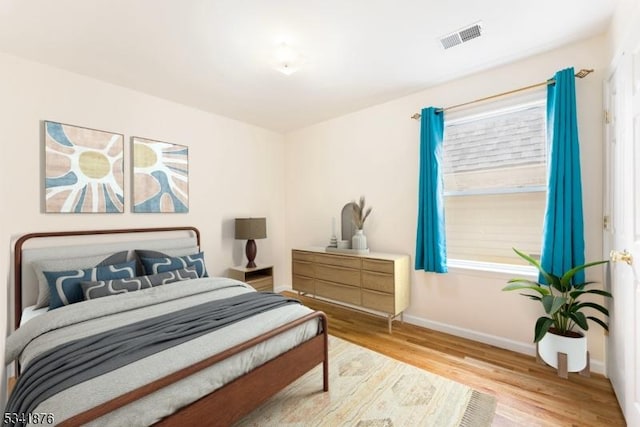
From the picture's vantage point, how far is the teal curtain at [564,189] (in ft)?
7.36

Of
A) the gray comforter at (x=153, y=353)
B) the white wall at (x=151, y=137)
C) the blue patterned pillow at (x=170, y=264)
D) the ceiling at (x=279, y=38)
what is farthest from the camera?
the blue patterned pillow at (x=170, y=264)

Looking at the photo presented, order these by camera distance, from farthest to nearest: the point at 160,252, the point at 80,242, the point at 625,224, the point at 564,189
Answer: the point at 160,252
the point at 80,242
the point at 564,189
the point at 625,224

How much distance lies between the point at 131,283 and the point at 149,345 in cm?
116

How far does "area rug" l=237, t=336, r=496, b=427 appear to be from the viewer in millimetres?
1792

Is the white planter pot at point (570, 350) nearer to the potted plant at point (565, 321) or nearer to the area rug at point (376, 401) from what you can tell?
the potted plant at point (565, 321)

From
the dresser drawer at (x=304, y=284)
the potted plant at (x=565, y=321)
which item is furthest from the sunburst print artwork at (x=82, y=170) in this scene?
the potted plant at (x=565, y=321)

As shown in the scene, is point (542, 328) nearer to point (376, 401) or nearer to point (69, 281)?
point (376, 401)

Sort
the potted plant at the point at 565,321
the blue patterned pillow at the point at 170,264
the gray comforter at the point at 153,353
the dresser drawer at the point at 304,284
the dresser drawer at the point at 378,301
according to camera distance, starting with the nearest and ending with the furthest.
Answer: the gray comforter at the point at 153,353, the potted plant at the point at 565,321, the blue patterned pillow at the point at 170,264, the dresser drawer at the point at 378,301, the dresser drawer at the point at 304,284

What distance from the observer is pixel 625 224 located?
1.68 m

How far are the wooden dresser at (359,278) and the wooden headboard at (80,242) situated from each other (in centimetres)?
148

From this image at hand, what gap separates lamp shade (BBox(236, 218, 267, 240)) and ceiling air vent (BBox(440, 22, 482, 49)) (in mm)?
2826

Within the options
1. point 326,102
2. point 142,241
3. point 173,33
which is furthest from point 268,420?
point 326,102

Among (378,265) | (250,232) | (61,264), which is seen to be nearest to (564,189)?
(378,265)

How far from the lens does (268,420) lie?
179cm
